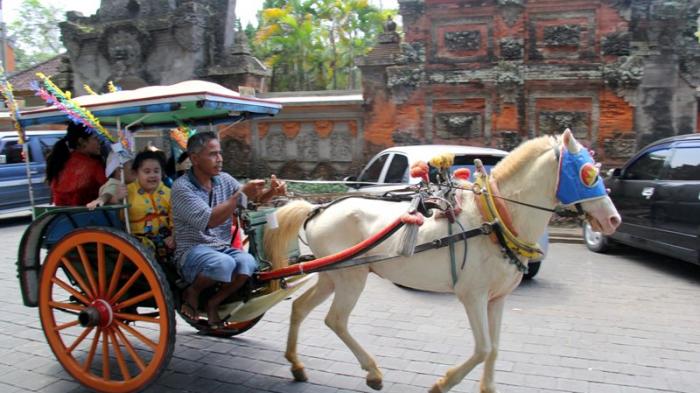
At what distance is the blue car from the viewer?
37.4 ft

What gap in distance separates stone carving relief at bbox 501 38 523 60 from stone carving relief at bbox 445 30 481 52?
56 centimetres

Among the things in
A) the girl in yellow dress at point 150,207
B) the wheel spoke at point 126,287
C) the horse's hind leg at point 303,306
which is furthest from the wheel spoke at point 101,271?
the horse's hind leg at point 303,306

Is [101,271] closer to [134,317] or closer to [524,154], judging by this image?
[134,317]

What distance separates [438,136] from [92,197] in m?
9.07

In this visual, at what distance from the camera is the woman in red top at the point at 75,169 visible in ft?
14.6

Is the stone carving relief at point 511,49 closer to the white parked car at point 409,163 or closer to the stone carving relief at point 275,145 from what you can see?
the white parked car at point 409,163

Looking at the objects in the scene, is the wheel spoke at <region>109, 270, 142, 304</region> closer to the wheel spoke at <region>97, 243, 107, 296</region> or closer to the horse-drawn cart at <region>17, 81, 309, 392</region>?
the horse-drawn cart at <region>17, 81, 309, 392</region>

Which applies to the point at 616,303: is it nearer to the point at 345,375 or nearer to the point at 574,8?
the point at 345,375

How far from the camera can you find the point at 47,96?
148 inches

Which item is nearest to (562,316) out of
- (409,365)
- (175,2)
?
(409,365)

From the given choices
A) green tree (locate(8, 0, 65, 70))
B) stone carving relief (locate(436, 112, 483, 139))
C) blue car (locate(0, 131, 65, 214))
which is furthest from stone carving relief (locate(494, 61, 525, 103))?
green tree (locate(8, 0, 65, 70))

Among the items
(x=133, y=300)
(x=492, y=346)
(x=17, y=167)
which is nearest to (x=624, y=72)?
(x=492, y=346)

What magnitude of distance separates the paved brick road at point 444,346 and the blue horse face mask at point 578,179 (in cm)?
150

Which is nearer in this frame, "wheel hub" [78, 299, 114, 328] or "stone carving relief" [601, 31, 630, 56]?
"wheel hub" [78, 299, 114, 328]
